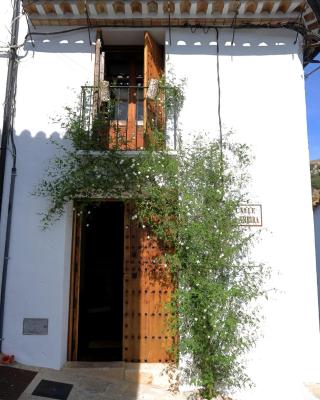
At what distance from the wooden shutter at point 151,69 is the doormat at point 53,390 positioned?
3.67 m

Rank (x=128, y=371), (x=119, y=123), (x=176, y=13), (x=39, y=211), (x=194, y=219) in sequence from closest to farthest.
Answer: (x=194, y=219) → (x=128, y=371) → (x=39, y=211) → (x=176, y=13) → (x=119, y=123)

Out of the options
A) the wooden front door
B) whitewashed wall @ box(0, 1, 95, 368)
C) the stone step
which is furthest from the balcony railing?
the stone step

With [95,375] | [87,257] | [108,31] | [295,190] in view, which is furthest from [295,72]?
[95,375]

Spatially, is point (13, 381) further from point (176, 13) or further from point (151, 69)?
point (176, 13)

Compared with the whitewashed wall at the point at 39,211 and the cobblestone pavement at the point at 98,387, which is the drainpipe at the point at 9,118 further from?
the cobblestone pavement at the point at 98,387

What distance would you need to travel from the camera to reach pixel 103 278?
6660 mm

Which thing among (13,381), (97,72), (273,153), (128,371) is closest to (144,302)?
(128,371)

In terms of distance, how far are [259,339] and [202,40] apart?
4.60 meters

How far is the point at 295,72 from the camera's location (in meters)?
6.02

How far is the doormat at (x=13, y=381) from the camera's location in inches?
176

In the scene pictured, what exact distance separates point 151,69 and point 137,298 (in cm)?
357

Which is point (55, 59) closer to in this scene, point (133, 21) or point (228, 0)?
point (133, 21)

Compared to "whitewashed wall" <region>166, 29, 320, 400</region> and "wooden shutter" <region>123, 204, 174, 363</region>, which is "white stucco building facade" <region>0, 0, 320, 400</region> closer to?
"whitewashed wall" <region>166, 29, 320, 400</region>

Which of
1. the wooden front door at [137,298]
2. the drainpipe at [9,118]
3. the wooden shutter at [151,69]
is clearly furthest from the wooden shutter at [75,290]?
the wooden shutter at [151,69]
